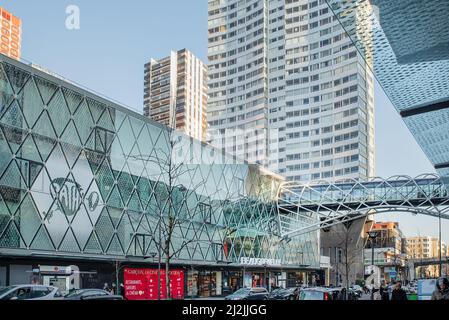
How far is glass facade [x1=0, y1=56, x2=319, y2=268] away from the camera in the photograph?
35312mm

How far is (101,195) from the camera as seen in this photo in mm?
42250

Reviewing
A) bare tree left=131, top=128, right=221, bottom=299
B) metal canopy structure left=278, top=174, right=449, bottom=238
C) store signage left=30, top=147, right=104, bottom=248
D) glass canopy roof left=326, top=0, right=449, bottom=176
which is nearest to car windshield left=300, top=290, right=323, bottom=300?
glass canopy roof left=326, top=0, right=449, bottom=176

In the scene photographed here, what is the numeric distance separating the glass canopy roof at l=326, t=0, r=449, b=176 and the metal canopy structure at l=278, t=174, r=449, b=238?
52.6m

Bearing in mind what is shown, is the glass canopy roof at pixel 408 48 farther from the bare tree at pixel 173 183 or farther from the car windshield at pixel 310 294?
the bare tree at pixel 173 183

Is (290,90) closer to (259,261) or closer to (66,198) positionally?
(259,261)

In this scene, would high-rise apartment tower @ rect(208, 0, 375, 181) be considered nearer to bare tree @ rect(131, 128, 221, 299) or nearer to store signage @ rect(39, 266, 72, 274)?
bare tree @ rect(131, 128, 221, 299)

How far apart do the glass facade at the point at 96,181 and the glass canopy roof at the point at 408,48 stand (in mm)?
13639

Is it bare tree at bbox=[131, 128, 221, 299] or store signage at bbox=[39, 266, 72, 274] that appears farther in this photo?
bare tree at bbox=[131, 128, 221, 299]

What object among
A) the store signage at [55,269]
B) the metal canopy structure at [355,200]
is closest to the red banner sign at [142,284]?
the store signage at [55,269]

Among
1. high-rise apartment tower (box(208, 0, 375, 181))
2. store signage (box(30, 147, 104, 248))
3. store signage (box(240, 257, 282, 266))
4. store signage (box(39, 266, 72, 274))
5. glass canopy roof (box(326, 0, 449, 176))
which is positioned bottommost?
store signage (box(240, 257, 282, 266))

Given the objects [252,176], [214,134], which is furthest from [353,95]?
[252,176]

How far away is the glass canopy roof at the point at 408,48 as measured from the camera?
1262 cm

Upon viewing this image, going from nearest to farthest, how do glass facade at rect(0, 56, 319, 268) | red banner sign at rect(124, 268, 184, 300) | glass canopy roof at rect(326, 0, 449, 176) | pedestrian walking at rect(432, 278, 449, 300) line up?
pedestrian walking at rect(432, 278, 449, 300)
glass canopy roof at rect(326, 0, 449, 176)
glass facade at rect(0, 56, 319, 268)
red banner sign at rect(124, 268, 184, 300)

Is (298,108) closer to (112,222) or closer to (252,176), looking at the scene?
(252,176)
